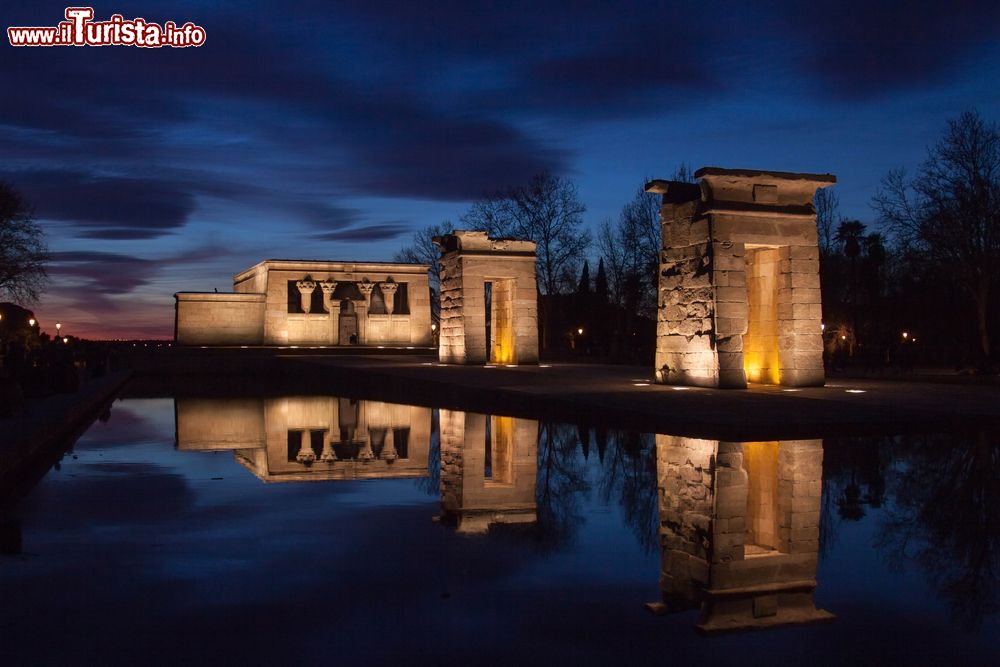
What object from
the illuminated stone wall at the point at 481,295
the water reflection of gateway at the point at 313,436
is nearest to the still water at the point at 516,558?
the water reflection of gateway at the point at 313,436

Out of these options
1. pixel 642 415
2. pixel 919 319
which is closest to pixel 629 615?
pixel 642 415

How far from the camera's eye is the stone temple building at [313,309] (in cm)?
4778

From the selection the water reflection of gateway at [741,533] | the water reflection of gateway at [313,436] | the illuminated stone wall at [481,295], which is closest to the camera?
the water reflection of gateway at [741,533]

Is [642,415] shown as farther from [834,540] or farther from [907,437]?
[834,540]

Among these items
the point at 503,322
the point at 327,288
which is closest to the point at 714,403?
the point at 503,322

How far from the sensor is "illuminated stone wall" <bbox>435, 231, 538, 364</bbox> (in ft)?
93.7

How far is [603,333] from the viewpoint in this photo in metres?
59.3

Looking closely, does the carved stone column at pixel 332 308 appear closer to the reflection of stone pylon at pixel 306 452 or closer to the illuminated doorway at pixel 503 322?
the illuminated doorway at pixel 503 322

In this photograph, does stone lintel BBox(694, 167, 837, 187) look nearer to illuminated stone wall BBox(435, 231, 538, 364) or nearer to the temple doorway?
illuminated stone wall BBox(435, 231, 538, 364)

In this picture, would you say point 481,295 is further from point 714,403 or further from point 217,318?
point 217,318

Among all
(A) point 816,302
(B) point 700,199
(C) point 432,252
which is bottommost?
(A) point 816,302

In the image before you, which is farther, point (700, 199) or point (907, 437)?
point (700, 199)

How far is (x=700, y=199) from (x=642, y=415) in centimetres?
653

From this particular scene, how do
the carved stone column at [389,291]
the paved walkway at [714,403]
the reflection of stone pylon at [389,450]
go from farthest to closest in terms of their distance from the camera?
the carved stone column at [389,291]
the paved walkway at [714,403]
the reflection of stone pylon at [389,450]
